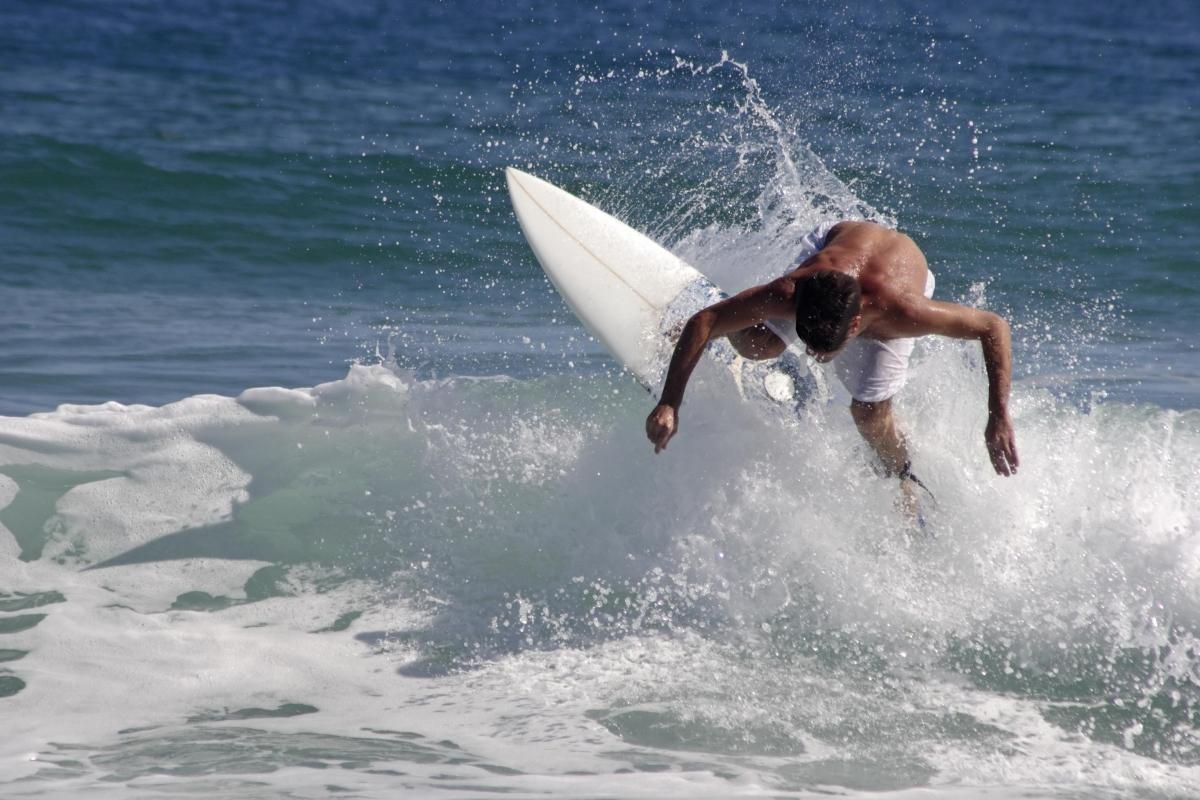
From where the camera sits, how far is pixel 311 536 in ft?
18.8

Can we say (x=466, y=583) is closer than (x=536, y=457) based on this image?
Yes

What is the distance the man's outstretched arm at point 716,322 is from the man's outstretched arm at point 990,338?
1.54 feet

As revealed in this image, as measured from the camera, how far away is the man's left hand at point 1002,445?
4.51 m

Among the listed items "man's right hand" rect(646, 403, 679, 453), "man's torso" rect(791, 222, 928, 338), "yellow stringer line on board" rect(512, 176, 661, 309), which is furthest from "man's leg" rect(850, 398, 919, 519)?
"yellow stringer line on board" rect(512, 176, 661, 309)

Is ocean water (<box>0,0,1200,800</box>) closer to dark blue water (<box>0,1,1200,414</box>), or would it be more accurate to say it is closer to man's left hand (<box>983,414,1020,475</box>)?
dark blue water (<box>0,1,1200,414</box>)

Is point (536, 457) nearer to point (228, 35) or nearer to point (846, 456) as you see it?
point (846, 456)

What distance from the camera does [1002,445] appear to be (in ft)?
14.8

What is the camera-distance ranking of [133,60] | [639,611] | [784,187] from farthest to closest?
1. [133,60]
2. [784,187]
3. [639,611]

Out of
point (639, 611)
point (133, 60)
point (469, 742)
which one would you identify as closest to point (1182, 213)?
point (639, 611)

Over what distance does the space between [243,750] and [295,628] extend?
111 centimetres

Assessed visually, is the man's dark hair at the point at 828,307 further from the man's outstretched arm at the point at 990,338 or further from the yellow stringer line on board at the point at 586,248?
the yellow stringer line on board at the point at 586,248

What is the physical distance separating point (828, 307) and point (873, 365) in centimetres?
78

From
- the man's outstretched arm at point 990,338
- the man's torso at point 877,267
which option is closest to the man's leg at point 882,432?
the man's torso at point 877,267

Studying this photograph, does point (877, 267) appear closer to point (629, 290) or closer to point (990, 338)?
point (990, 338)
